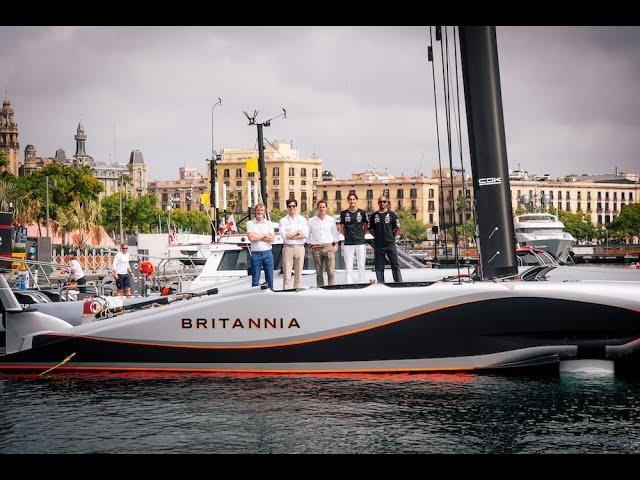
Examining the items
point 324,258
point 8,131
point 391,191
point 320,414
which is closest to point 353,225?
point 324,258

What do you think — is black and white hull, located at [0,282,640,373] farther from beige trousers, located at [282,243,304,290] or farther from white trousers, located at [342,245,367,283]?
white trousers, located at [342,245,367,283]

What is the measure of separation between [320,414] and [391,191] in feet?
463

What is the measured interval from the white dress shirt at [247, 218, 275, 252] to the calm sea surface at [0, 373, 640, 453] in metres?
1.80

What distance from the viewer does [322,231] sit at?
1058 cm

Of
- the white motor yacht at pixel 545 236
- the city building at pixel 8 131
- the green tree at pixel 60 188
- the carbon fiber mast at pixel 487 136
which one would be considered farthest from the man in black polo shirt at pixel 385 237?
the green tree at pixel 60 188

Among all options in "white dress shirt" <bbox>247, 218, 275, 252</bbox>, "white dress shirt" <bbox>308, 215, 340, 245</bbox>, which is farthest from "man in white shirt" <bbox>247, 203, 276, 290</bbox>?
"white dress shirt" <bbox>308, 215, 340, 245</bbox>

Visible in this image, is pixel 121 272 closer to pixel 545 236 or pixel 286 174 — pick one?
pixel 545 236

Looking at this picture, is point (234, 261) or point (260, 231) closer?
Answer: point (260, 231)

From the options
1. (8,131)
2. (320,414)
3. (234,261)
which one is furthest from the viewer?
(8,131)
